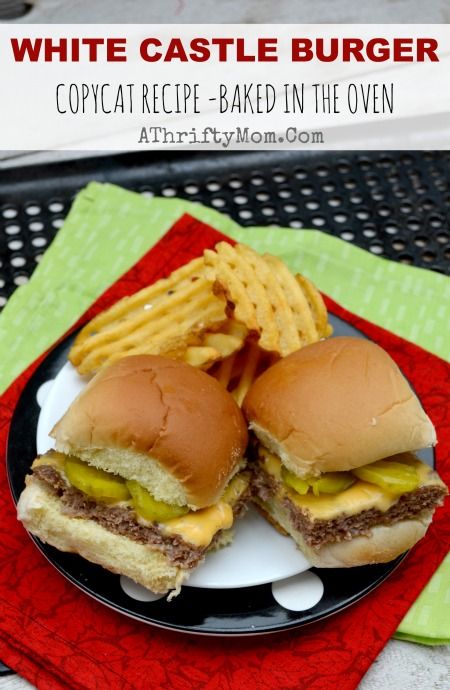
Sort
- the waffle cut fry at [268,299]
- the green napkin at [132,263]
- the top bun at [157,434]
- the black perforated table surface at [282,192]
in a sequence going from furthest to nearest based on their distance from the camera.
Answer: the black perforated table surface at [282,192] → the green napkin at [132,263] → the waffle cut fry at [268,299] → the top bun at [157,434]

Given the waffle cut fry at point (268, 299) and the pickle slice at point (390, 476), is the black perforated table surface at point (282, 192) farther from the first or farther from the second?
the pickle slice at point (390, 476)

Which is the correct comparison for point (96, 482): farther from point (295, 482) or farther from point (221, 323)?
point (221, 323)

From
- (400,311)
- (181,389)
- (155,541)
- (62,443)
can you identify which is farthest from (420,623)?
(400,311)

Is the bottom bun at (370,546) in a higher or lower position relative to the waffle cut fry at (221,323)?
lower

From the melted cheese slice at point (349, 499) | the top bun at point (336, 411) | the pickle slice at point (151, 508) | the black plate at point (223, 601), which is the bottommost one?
the black plate at point (223, 601)

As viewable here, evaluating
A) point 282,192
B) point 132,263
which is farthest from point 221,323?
point 282,192

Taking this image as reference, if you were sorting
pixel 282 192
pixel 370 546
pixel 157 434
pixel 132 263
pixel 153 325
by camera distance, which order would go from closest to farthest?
pixel 157 434 → pixel 370 546 → pixel 153 325 → pixel 132 263 → pixel 282 192

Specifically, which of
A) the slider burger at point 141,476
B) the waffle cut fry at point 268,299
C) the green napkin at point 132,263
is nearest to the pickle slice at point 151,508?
the slider burger at point 141,476
